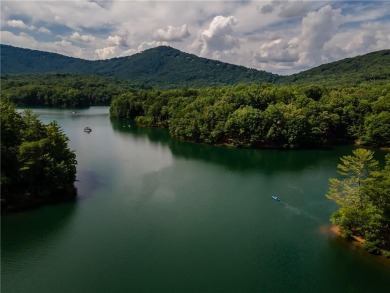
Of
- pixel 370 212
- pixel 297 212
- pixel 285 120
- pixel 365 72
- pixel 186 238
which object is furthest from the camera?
pixel 365 72

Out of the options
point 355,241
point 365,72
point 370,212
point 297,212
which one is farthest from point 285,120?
point 365,72

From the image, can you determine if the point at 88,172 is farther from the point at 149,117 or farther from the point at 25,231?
the point at 149,117

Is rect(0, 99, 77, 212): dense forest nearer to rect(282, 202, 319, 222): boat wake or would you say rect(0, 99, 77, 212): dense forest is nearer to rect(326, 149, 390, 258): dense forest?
rect(282, 202, 319, 222): boat wake

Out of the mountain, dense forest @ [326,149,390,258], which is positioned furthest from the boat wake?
the mountain

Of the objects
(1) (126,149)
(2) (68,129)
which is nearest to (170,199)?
(1) (126,149)

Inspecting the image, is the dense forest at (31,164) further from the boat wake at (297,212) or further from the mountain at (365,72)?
the mountain at (365,72)

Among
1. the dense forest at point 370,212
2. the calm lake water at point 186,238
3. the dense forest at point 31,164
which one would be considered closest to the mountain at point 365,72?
the calm lake water at point 186,238

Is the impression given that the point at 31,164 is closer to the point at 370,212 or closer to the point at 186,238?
the point at 186,238
